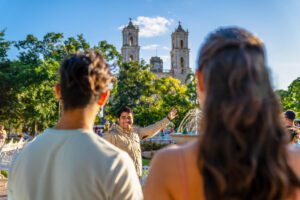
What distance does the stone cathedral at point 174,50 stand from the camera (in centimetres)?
8115

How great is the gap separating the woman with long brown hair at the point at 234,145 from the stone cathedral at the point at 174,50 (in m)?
79.7

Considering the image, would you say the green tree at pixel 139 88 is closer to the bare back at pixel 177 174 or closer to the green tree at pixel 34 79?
the green tree at pixel 34 79

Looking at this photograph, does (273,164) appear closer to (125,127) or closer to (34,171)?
(34,171)

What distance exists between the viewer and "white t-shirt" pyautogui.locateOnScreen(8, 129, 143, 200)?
168 centimetres

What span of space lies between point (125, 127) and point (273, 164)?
4.20 m

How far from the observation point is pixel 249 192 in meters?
1.11

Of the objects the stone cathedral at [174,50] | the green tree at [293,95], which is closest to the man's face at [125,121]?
the green tree at [293,95]

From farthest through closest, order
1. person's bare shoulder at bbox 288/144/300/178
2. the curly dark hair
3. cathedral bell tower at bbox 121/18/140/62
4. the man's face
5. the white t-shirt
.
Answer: cathedral bell tower at bbox 121/18/140/62, the man's face, the curly dark hair, the white t-shirt, person's bare shoulder at bbox 288/144/300/178

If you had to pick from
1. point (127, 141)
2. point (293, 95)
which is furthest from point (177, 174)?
point (293, 95)

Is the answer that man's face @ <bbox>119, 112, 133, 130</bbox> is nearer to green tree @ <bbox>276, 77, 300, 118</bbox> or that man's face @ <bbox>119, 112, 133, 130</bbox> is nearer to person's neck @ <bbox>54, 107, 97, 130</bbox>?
person's neck @ <bbox>54, 107, 97, 130</bbox>

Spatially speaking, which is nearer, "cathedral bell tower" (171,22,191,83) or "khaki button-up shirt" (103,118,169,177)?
"khaki button-up shirt" (103,118,169,177)

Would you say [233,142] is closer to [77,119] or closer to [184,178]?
[184,178]

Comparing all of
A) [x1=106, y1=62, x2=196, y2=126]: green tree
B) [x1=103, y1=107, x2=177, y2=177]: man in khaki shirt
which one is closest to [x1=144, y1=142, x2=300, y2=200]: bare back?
[x1=103, y1=107, x2=177, y2=177]: man in khaki shirt

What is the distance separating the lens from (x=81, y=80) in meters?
1.81
